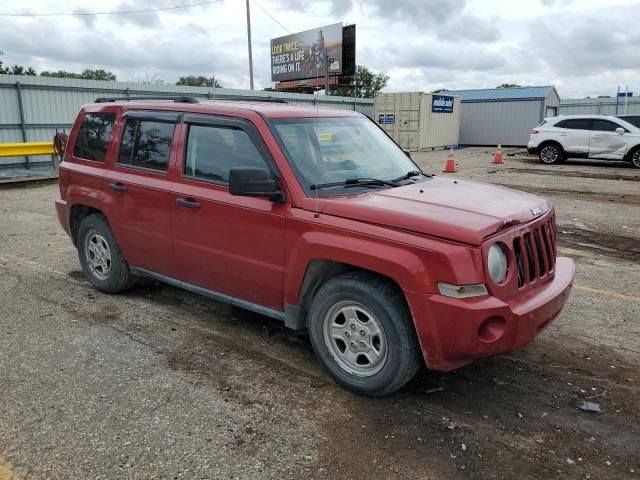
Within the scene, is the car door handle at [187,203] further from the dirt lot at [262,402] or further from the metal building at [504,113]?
the metal building at [504,113]

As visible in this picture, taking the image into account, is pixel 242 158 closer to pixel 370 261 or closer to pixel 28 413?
pixel 370 261

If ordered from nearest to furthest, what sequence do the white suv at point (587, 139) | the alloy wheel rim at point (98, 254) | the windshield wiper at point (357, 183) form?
the windshield wiper at point (357, 183) → the alloy wheel rim at point (98, 254) → the white suv at point (587, 139)

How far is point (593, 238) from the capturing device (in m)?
8.14

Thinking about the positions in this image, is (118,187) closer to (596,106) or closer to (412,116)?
(412,116)

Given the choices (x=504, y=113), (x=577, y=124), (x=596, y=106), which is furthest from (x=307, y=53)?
(x=577, y=124)

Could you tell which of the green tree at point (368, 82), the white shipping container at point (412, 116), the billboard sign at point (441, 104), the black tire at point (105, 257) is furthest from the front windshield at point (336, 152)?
the green tree at point (368, 82)

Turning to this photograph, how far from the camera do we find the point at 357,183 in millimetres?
3945

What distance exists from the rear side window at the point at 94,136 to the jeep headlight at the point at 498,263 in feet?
12.2

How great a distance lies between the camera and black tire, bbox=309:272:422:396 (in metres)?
3.29

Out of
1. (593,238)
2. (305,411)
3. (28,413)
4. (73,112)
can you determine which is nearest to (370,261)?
(305,411)

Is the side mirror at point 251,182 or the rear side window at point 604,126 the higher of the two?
the rear side window at point 604,126

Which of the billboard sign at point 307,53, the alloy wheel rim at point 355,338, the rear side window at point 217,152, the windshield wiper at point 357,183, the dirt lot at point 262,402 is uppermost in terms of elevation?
the billboard sign at point 307,53

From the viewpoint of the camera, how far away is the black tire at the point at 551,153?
757 inches

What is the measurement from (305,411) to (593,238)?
639 cm
